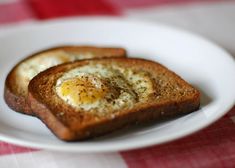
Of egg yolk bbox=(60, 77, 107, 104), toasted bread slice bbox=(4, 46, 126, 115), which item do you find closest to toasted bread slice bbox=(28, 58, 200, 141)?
egg yolk bbox=(60, 77, 107, 104)

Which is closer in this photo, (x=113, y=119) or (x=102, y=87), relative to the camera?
(x=113, y=119)

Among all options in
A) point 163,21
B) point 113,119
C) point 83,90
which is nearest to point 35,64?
point 83,90

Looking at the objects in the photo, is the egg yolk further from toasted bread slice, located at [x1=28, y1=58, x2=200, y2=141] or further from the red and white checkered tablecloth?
the red and white checkered tablecloth

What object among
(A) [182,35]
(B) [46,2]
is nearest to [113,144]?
(A) [182,35]

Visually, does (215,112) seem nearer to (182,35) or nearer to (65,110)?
(65,110)

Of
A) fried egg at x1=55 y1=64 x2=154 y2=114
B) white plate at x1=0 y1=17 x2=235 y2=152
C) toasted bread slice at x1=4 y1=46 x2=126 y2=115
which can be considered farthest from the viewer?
toasted bread slice at x1=4 y1=46 x2=126 y2=115

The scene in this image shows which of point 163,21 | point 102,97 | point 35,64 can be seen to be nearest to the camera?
point 102,97

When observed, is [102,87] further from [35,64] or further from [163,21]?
[163,21]
